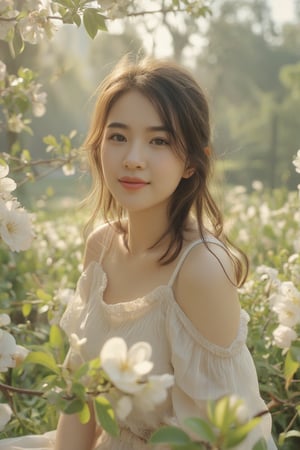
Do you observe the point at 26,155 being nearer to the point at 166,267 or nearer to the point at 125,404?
the point at 166,267

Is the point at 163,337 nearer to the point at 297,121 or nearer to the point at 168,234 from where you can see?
the point at 168,234

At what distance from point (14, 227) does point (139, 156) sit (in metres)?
0.32

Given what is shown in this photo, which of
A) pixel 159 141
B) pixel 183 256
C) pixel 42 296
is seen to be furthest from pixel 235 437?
pixel 42 296

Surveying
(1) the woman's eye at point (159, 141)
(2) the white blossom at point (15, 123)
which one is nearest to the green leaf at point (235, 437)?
(1) the woman's eye at point (159, 141)

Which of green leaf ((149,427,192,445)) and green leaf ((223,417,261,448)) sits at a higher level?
green leaf ((223,417,261,448))

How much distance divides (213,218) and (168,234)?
0.18m

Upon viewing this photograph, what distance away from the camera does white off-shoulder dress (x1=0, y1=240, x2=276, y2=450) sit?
4.79ft

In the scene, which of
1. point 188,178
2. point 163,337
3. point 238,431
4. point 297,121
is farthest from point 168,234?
point 297,121

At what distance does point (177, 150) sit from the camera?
61.8 inches

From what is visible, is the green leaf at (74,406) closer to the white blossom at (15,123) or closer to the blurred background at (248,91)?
the white blossom at (15,123)

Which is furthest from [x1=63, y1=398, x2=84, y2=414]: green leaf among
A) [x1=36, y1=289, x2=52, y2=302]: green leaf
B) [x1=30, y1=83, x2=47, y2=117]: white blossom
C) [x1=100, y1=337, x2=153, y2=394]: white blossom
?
[x1=30, y1=83, x2=47, y2=117]: white blossom

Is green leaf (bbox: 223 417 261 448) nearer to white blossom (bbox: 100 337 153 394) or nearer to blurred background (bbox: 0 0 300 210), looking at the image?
white blossom (bbox: 100 337 153 394)

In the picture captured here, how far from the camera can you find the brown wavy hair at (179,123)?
1.57 metres

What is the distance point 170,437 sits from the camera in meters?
0.90
